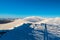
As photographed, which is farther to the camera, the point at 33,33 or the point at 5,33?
the point at 5,33

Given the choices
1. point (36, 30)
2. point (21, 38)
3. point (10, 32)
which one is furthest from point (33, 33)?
point (10, 32)

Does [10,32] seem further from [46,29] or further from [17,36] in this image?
[46,29]

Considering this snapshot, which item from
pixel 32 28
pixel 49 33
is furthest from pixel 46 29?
pixel 32 28

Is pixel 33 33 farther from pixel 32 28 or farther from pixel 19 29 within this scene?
pixel 19 29

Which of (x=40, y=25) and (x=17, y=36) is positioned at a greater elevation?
(x=40, y=25)

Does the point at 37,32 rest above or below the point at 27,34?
above

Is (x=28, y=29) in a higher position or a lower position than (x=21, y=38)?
higher

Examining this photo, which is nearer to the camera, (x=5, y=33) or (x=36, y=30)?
(x=36, y=30)

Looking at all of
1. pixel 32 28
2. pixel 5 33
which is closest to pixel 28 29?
pixel 32 28

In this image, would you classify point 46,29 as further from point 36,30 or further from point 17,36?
point 17,36
